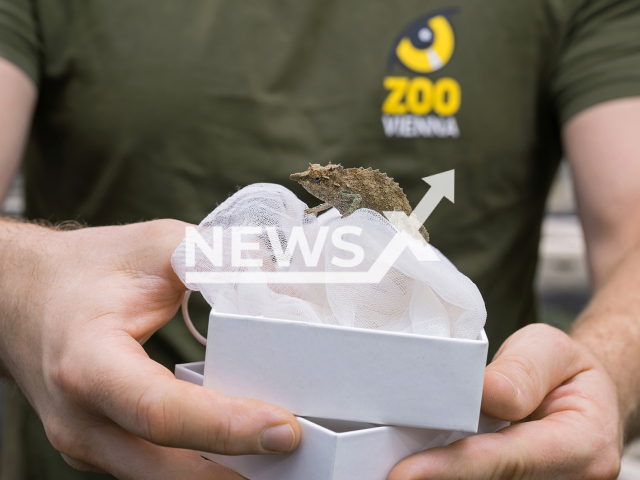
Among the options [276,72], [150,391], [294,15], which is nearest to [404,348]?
[150,391]

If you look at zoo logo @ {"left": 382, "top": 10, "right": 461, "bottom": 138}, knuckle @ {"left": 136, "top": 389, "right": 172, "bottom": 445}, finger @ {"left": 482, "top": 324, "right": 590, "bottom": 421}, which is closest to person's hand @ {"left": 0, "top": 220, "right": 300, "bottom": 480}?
knuckle @ {"left": 136, "top": 389, "right": 172, "bottom": 445}

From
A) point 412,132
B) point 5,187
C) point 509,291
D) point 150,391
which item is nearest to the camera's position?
point 150,391

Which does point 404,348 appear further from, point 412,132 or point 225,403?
point 412,132

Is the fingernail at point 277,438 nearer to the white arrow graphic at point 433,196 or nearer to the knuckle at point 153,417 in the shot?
the knuckle at point 153,417

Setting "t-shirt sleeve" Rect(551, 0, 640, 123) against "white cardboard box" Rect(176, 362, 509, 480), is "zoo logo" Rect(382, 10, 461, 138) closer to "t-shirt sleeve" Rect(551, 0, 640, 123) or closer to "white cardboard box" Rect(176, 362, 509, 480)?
"t-shirt sleeve" Rect(551, 0, 640, 123)

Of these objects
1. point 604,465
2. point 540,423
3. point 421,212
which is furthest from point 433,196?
point 604,465

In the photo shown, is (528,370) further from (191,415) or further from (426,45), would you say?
(426,45)

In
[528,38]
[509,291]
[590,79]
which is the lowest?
[509,291]

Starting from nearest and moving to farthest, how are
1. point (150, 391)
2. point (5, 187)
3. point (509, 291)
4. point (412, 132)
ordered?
point (150, 391), point (5, 187), point (412, 132), point (509, 291)
